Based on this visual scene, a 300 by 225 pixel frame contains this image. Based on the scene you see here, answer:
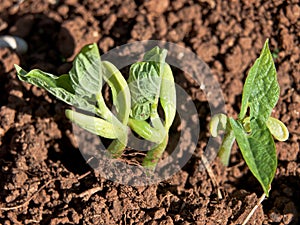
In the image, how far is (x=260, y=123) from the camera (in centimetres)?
173

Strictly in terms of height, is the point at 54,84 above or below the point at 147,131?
above

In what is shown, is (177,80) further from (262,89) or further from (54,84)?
(54,84)

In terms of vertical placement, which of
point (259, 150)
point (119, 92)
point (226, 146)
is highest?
point (119, 92)

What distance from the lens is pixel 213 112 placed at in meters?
2.12

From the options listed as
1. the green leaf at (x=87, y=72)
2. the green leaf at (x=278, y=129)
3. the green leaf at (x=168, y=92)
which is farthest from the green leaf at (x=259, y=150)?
the green leaf at (x=87, y=72)

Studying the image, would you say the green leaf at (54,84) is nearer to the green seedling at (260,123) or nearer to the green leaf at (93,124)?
the green leaf at (93,124)

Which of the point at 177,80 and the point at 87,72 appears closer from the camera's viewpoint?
the point at 87,72

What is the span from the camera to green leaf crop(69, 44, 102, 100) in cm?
160

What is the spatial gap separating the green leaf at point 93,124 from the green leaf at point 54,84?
40 mm

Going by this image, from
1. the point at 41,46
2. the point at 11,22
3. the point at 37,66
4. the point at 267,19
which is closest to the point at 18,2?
the point at 11,22

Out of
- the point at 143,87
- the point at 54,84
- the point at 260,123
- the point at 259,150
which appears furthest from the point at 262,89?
the point at 54,84

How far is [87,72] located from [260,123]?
0.61 m

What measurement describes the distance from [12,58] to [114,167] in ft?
2.37

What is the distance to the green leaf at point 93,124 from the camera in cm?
177
